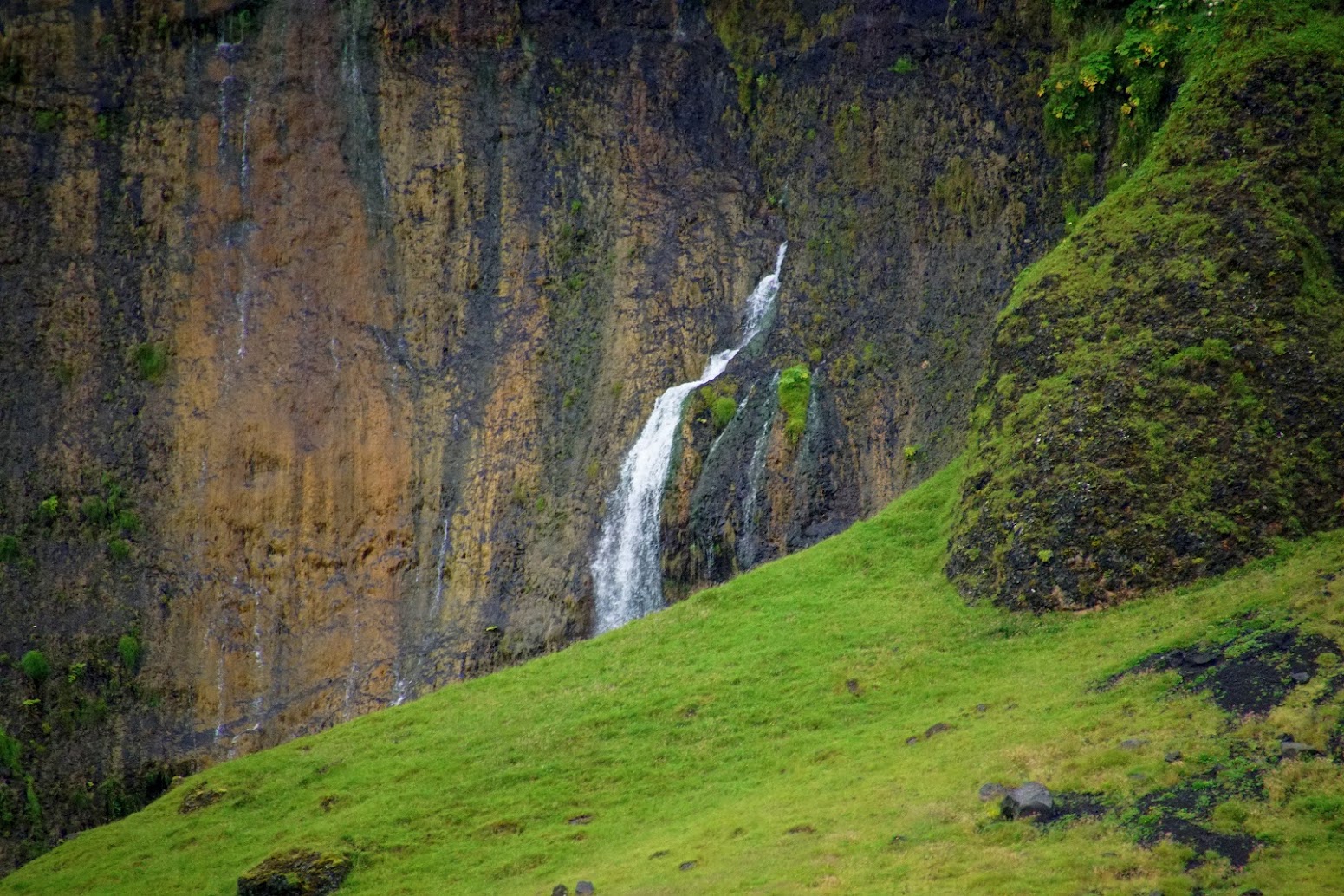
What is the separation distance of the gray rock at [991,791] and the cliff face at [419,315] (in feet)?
53.5

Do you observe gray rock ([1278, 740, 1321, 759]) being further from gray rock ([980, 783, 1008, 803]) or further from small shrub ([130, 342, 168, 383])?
small shrub ([130, 342, 168, 383])

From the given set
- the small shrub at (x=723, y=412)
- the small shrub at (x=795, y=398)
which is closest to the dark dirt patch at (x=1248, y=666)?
the small shrub at (x=795, y=398)

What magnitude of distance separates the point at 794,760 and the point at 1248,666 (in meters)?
8.31

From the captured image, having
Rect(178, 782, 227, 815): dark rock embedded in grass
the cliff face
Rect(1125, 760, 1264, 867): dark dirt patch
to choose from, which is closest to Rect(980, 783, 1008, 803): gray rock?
Rect(1125, 760, 1264, 867): dark dirt patch

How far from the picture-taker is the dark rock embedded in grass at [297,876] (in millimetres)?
27375

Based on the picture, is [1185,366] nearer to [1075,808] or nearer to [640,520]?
[1075,808]

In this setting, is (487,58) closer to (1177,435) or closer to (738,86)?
(738,86)

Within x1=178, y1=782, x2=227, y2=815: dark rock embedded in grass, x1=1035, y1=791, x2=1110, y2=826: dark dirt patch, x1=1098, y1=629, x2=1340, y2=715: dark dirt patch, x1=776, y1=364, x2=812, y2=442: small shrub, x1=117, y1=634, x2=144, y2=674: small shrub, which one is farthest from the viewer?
x1=117, y1=634, x2=144, y2=674: small shrub

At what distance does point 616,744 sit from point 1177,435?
12.8 metres

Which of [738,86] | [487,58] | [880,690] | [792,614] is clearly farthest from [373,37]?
[880,690]

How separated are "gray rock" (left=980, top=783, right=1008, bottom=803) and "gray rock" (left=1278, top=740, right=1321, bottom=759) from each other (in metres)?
3.82

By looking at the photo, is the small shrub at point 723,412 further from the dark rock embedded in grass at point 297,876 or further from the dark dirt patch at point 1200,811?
the dark dirt patch at point 1200,811

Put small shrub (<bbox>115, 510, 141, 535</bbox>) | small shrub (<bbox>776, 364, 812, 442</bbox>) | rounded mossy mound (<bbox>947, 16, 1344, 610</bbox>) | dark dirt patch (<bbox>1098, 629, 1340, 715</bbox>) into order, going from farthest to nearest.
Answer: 1. small shrub (<bbox>115, 510, 141, 535</bbox>)
2. small shrub (<bbox>776, 364, 812, 442</bbox>)
3. rounded mossy mound (<bbox>947, 16, 1344, 610</bbox>)
4. dark dirt patch (<bbox>1098, 629, 1340, 715</bbox>)

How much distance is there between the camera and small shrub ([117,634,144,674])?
43.5 m
